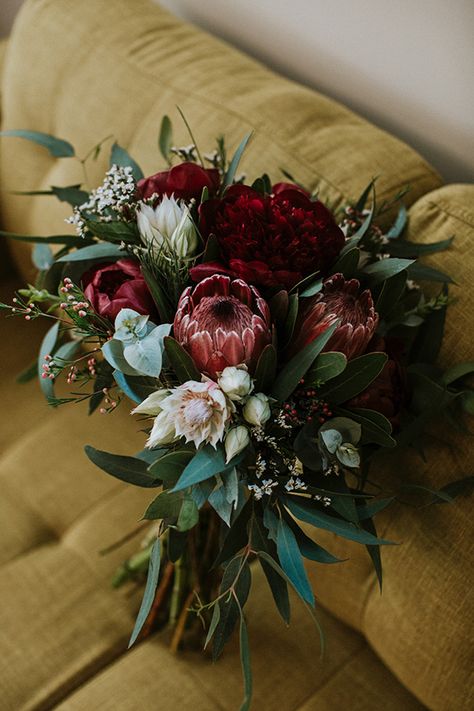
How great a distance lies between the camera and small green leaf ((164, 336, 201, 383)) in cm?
57

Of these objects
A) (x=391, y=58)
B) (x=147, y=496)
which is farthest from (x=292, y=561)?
(x=391, y=58)

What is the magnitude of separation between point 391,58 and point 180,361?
0.64 meters

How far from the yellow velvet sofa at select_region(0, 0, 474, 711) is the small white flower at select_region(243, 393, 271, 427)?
0.96 ft

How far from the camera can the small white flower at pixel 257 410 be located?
0.57 m

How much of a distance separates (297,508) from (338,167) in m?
0.47

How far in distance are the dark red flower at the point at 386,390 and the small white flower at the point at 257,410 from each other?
0.12 meters

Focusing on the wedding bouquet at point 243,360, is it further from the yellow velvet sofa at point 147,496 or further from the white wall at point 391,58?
the white wall at point 391,58

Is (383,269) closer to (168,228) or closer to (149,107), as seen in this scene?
(168,228)

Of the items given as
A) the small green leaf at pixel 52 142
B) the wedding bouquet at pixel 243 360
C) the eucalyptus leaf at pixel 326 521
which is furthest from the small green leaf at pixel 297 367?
the small green leaf at pixel 52 142

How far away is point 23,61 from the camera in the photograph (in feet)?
3.99

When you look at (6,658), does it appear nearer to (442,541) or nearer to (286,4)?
(442,541)

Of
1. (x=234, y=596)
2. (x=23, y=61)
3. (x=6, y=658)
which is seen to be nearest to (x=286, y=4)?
(x=23, y=61)

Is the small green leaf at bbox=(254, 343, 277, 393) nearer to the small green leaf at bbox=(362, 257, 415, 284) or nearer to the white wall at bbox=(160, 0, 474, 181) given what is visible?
the small green leaf at bbox=(362, 257, 415, 284)

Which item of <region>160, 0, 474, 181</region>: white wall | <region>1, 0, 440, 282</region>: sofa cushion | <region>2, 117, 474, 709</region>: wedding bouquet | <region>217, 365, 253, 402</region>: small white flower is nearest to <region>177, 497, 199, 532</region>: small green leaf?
<region>2, 117, 474, 709</region>: wedding bouquet
